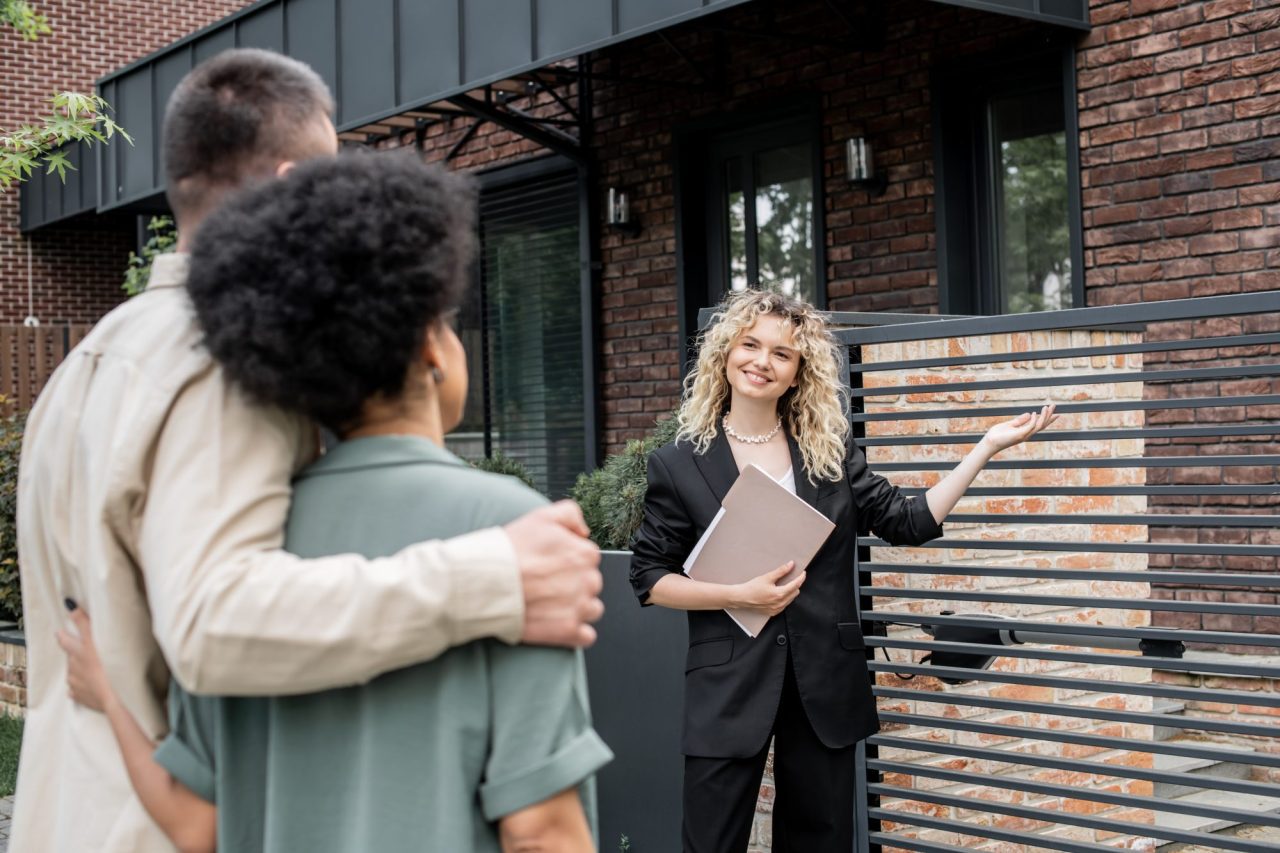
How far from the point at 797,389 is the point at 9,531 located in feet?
26.1

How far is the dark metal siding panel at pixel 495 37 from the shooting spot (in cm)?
889

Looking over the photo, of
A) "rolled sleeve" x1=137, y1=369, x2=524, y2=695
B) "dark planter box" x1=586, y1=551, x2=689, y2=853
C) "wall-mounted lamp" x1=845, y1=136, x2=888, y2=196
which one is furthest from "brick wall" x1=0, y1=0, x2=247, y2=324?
"rolled sleeve" x1=137, y1=369, x2=524, y2=695

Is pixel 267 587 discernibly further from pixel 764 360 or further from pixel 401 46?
pixel 401 46

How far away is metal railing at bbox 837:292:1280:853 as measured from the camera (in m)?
3.61

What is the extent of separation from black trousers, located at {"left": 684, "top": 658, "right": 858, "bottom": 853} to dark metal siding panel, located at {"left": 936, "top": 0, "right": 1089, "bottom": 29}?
440cm

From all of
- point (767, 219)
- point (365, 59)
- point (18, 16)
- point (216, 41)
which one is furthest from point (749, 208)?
point (18, 16)

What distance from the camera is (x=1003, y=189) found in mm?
8664

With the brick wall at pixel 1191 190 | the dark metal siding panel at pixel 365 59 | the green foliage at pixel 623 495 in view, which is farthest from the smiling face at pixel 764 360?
the dark metal siding panel at pixel 365 59

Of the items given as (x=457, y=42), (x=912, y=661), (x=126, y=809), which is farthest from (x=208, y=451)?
(x=457, y=42)

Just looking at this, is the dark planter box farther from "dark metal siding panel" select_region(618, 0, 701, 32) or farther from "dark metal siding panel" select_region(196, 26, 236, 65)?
"dark metal siding panel" select_region(196, 26, 236, 65)

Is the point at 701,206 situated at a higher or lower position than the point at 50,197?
lower

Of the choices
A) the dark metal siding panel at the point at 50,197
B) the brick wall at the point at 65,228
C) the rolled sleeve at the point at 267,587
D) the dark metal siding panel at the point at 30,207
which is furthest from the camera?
the brick wall at the point at 65,228

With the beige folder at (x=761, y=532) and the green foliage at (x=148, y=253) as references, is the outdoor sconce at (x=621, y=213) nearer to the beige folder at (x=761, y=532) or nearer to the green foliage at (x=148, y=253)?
the green foliage at (x=148, y=253)

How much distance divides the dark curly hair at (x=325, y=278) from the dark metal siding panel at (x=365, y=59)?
28.5ft
